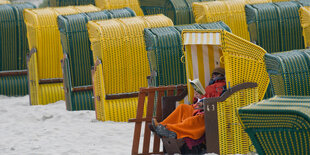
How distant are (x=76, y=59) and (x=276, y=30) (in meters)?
3.66

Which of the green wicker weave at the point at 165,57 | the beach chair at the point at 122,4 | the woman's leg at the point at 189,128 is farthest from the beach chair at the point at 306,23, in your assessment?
the beach chair at the point at 122,4

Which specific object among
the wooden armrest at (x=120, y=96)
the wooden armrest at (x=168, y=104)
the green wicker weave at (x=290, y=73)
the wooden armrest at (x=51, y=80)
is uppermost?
the green wicker weave at (x=290, y=73)

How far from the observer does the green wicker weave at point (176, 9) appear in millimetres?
16188

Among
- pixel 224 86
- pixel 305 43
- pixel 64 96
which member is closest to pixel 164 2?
pixel 64 96

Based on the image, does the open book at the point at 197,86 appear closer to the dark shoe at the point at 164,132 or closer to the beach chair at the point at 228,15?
the dark shoe at the point at 164,132

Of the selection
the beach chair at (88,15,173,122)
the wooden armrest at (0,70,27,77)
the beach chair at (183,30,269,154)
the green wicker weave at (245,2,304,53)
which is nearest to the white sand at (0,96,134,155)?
the beach chair at (88,15,173,122)

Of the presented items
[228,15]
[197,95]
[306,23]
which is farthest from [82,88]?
[197,95]

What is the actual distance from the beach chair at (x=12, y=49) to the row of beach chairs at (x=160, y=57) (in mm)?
24

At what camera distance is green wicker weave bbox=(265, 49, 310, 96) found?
6742mm

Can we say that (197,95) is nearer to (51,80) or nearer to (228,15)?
(228,15)

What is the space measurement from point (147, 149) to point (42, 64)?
603cm

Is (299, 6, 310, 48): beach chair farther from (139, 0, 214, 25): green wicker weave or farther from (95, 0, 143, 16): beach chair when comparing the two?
(95, 0, 143, 16): beach chair

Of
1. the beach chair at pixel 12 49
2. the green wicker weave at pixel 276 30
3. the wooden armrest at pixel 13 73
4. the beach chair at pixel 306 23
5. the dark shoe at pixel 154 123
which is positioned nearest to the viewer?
the dark shoe at pixel 154 123

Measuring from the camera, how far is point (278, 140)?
17.3ft
